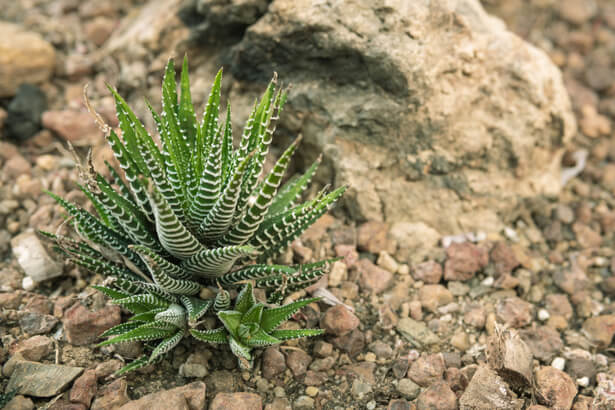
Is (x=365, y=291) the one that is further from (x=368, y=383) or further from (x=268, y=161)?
(x=268, y=161)

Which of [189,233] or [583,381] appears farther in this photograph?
[583,381]

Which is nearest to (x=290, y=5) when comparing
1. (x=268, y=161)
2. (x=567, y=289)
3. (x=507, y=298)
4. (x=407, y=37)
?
(x=407, y=37)

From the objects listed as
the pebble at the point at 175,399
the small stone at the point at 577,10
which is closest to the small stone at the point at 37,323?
the pebble at the point at 175,399

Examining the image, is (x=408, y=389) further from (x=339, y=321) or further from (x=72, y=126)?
(x=72, y=126)

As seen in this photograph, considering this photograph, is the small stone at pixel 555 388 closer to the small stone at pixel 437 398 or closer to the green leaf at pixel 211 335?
the small stone at pixel 437 398

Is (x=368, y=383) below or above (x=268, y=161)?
below

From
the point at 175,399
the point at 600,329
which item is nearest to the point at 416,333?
the point at 600,329
